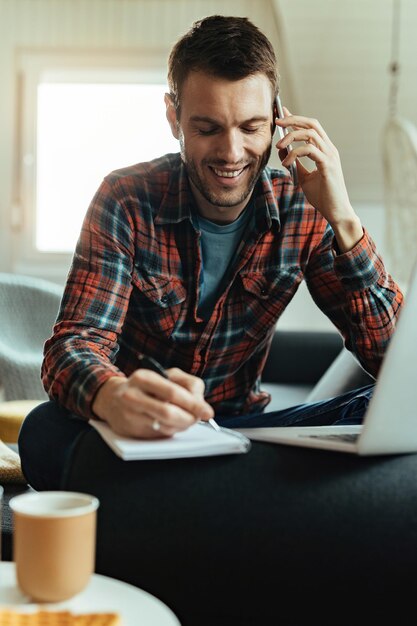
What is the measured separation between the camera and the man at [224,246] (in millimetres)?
1469

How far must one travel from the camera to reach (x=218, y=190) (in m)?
1.53

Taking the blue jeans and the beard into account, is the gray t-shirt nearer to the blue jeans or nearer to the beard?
→ the beard

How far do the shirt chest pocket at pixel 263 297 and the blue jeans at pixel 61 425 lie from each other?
0.58 feet

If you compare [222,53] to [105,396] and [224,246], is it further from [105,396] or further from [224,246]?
[105,396]

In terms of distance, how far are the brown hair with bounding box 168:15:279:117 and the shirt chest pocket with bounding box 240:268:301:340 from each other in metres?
0.33

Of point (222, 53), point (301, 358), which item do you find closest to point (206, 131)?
point (222, 53)

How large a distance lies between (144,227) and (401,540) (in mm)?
790

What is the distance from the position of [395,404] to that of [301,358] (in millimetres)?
2300

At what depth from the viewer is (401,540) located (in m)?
0.93

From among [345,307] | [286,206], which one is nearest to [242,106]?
[286,206]

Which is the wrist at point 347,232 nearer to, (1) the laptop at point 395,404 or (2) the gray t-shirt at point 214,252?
(2) the gray t-shirt at point 214,252

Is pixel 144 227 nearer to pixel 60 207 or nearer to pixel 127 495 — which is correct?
pixel 127 495

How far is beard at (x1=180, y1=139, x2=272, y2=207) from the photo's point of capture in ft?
5.01

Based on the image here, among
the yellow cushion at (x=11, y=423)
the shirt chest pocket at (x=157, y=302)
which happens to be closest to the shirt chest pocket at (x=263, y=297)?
the shirt chest pocket at (x=157, y=302)
